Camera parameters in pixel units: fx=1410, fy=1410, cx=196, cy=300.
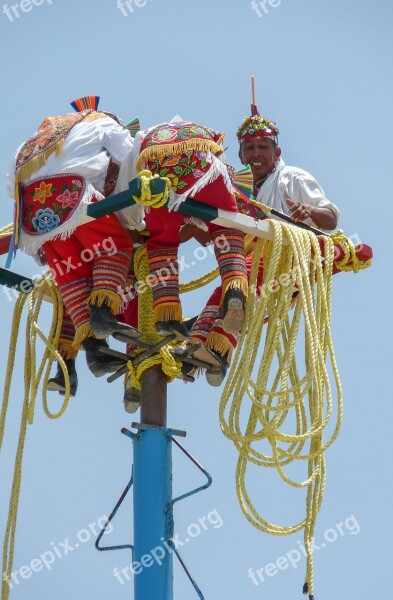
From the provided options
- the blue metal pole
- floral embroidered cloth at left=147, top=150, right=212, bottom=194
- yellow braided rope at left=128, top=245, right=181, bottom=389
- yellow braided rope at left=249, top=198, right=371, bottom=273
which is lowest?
the blue metal pole

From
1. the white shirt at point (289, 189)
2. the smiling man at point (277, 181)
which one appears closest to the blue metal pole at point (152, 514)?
the smiling man at point (277, 181)

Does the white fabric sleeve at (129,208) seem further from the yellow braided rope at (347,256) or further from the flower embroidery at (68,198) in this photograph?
the yellow braided rope at (347,256)

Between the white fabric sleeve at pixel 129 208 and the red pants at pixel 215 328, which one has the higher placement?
the white fabric sleeve at pixel 129 208

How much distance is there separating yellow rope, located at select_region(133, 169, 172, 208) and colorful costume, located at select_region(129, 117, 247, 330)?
0.13 metres

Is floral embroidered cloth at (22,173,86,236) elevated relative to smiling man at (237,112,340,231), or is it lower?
lower

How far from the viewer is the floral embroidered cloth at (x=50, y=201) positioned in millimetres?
6902

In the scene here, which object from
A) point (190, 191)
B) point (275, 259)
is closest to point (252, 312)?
point (275, 259)

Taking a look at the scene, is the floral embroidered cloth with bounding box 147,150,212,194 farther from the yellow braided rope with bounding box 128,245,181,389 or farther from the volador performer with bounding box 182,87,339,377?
the yellow braided rope with bounding box 128,245,181,389

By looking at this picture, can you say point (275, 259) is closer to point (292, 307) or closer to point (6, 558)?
point (292, 307)

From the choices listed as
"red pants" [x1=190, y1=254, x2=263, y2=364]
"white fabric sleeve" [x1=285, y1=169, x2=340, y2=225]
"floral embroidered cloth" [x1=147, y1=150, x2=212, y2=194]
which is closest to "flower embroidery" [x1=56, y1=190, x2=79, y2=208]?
"floral embroidered cloth" [x1=147, y1=150, x2=212, y2=194]

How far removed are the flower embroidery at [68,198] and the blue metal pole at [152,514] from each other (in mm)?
1130

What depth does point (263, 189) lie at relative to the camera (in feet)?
26.6

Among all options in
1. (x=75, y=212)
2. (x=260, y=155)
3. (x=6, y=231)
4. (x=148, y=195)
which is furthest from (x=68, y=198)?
(x=260, y=155)

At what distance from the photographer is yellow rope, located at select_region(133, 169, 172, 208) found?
21.5 ft
